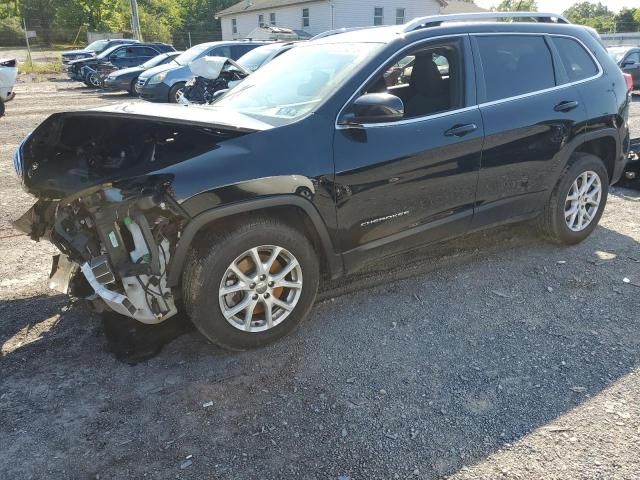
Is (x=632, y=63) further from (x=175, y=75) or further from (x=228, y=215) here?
(x=228, y=215)

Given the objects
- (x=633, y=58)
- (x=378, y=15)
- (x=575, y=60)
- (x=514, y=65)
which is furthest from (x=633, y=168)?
(x=378, y=15)

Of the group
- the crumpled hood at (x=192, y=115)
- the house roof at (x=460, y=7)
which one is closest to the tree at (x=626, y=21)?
the house roof at (x=460, y=7)

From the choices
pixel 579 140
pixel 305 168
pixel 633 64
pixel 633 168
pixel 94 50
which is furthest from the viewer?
pixel 94 50

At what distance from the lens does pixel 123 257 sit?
2.95 meters

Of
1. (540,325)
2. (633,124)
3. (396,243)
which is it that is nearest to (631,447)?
(540,325)

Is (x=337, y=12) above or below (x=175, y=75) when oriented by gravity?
above

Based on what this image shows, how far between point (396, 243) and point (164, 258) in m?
1.59

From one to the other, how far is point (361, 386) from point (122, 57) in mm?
21356

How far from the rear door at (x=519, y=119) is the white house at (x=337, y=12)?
1189 inches

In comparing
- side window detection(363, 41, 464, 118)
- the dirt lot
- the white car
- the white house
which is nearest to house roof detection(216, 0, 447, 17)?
the white house

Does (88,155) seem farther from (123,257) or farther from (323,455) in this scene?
(323,455)

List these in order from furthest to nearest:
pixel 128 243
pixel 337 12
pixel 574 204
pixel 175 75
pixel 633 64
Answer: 1. pixel 337 12
2. pixel 633 64
3. pixel 175 75
4. pixel 574 204
5. pixel 128 243

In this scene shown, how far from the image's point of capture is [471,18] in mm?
4156

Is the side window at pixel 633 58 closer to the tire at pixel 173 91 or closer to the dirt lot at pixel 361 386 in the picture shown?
the tire at pixel 173 91
